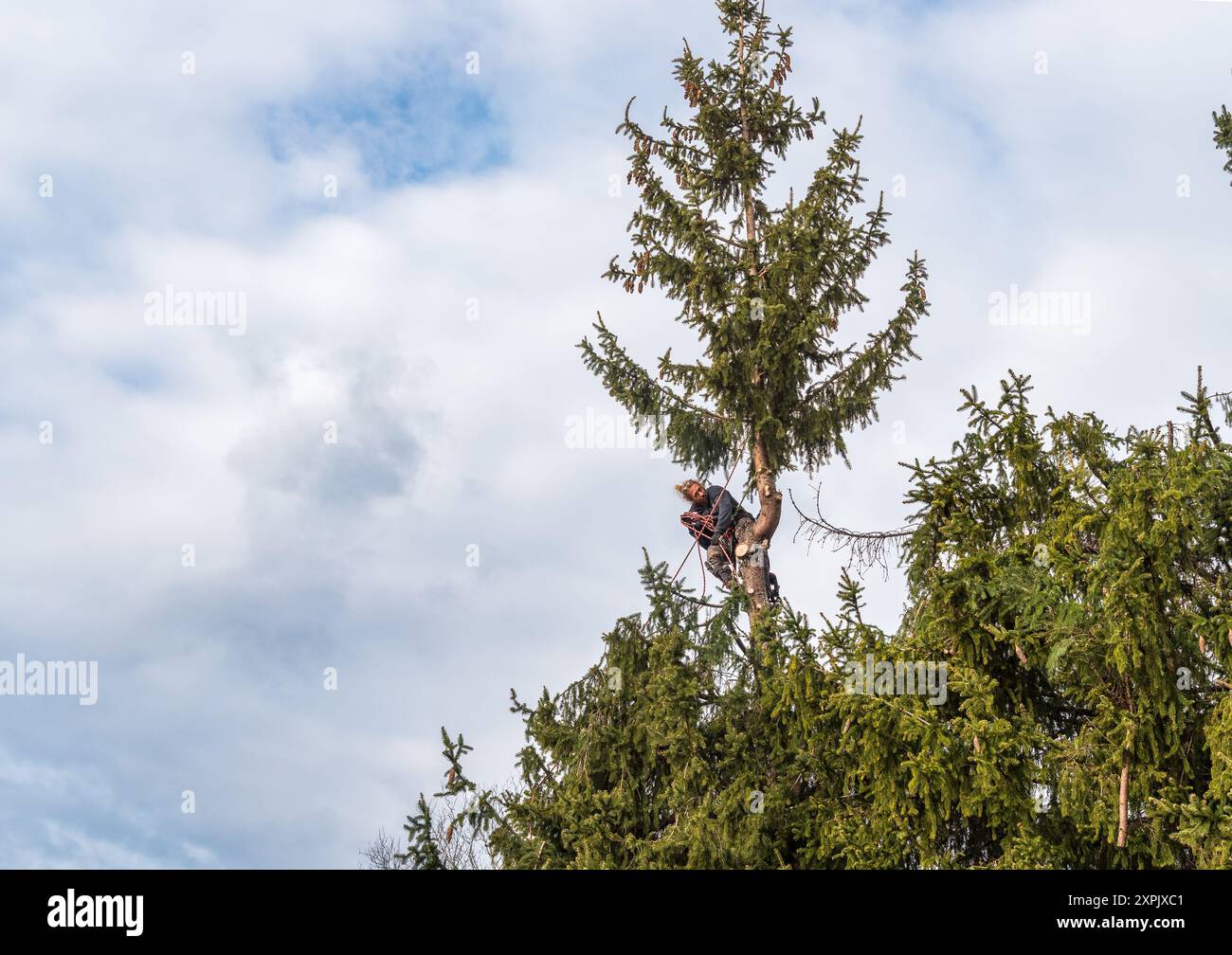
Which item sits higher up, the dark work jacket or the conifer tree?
the conifer tree

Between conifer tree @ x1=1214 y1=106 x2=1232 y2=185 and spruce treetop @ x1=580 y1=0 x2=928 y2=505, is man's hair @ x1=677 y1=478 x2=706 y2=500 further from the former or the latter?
conifer tree @ x1=1214 y1=106 x2=1232 y2=185

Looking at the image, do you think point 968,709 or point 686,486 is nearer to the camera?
point 968,709

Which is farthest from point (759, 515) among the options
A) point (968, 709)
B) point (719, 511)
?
point (968, 709)

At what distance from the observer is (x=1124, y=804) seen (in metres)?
11.1

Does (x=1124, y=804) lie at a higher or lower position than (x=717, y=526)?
lower

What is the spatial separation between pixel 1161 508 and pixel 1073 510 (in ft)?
3.17

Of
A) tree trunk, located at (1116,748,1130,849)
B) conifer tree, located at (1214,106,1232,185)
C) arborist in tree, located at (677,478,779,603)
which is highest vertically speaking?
conifer tree, located at (1214,106,1232,185)

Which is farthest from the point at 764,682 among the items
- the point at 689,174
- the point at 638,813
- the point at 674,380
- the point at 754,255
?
the point at 689,174

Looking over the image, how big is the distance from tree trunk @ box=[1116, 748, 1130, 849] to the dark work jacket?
222 inches

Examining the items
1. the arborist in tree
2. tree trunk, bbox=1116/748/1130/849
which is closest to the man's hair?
the arborist in tree

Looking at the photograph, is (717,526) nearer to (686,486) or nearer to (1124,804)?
(686,486)

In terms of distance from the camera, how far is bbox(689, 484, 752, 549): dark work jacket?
618 inches

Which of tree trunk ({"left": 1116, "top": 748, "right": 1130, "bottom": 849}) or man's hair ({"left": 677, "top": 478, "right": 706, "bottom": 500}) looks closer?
tree trunk ({"left": 1116, "top": 748, "right": 1130, "bottom": 849})

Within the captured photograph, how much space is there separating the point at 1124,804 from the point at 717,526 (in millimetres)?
5903
